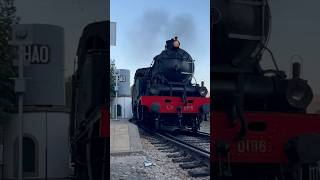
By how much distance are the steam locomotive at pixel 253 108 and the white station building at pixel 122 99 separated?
50 centimetres

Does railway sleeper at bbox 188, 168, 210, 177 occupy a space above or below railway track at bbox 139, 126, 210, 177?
below

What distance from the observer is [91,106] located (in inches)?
119

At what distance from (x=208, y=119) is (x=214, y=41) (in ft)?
1.51

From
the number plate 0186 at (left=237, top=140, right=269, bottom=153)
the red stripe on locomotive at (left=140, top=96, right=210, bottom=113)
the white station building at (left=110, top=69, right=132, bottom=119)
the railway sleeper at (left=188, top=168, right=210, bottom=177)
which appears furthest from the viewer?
the number plate 0186 at (left=237, top=140, right=269, bottom=153)

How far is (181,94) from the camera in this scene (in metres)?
3.14

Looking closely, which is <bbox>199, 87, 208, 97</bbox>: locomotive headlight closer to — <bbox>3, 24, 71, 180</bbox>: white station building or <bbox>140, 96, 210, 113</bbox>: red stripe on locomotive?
<bbox>140, 96, 210, 113</bbox>: red stripe on locomotive

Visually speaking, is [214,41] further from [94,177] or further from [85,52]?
[94,177]

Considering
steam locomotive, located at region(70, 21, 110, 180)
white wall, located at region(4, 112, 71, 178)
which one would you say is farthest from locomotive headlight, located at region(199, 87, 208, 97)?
white wall, located at region(4, 112, 71, 178)

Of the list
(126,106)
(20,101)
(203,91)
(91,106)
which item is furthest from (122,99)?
(20,101)

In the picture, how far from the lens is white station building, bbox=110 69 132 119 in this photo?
2.89 meters

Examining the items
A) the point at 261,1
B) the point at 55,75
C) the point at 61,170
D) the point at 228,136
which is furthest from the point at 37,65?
the point at 261,1

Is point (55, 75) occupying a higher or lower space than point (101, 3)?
lower

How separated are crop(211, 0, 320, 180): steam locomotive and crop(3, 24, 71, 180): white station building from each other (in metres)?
0.90

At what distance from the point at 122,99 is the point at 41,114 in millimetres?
502
